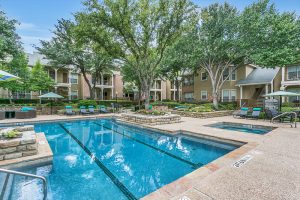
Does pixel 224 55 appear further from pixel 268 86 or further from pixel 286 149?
pixel 286 149

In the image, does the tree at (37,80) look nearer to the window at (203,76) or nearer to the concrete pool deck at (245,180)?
the concrete pool deck at (245,180)

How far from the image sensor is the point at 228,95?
22.8 metres

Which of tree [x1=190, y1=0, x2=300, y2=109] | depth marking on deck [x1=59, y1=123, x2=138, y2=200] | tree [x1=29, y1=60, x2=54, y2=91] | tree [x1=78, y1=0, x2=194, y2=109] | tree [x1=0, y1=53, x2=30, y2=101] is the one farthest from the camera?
tree [x1=29, y1=60, x2=54, y2=91]

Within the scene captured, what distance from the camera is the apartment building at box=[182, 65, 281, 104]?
757 inches

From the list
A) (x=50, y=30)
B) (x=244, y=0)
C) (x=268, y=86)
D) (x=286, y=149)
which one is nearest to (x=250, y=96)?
(x=268, y=86)

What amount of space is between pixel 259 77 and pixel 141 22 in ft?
57.2

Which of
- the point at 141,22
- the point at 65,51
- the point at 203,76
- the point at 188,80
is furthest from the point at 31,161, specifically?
the point at 188,80

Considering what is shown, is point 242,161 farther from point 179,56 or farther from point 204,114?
point 179,56

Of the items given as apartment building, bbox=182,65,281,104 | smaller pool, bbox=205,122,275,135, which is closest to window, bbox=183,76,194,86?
apartment building, bbox=182,65,281,104

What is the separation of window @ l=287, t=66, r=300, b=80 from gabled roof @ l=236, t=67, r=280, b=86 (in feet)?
4.15

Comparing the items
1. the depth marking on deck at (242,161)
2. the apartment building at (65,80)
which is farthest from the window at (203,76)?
the depth marking on deck at (242,161)

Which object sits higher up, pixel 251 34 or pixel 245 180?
pixel 251 34

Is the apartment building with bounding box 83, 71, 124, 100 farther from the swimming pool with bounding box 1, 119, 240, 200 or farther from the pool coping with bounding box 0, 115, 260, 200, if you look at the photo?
the pool coping with bounding box 0, 115, 260, 200

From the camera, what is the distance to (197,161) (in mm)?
5117
